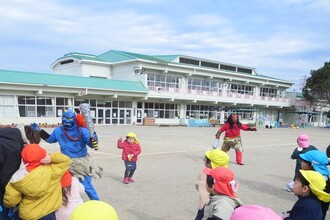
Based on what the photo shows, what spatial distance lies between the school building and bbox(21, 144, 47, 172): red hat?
→ 2280cm

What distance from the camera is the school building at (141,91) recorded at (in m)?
25.0

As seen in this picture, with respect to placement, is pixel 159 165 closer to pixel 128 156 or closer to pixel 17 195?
pixel 128 156

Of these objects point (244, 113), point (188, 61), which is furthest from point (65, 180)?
point (244, 113)

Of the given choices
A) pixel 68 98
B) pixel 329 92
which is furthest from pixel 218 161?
pixel 329 92

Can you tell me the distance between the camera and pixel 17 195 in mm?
2689

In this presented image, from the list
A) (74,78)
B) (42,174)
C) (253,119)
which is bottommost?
(253,119)

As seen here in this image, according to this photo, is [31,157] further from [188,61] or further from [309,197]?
[188,61]

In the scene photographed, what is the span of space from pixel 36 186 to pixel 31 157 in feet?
0.86

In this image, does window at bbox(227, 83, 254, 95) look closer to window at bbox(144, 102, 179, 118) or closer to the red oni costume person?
window at bbox(144, 102, 179, 118)

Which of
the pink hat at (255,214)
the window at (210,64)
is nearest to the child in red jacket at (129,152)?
the pink hat at (255,214)

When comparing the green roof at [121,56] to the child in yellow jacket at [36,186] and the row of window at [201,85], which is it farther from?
the child in yellow jacket at [36,186]

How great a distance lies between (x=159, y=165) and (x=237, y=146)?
101 inches

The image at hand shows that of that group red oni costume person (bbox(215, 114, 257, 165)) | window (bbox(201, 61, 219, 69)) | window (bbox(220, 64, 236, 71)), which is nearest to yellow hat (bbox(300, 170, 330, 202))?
red oni costume person (bbox(215, 114, 257, 165))

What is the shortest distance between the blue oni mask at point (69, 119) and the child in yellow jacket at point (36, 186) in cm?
167
